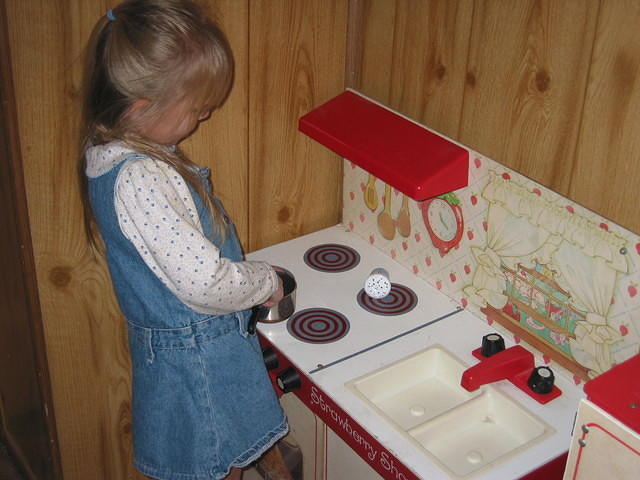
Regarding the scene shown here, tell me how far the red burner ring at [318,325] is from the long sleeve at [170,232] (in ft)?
A: 1.12

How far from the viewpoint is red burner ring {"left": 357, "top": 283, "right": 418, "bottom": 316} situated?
5.74 feet

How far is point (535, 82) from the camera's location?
1442 millimetres

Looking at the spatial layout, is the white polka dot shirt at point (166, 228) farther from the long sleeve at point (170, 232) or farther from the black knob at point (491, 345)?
the black knob at point (491, 345)

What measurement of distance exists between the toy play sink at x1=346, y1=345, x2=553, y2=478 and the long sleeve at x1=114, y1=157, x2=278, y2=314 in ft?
1.22

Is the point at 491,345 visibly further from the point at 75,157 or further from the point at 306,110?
the point at 75,157

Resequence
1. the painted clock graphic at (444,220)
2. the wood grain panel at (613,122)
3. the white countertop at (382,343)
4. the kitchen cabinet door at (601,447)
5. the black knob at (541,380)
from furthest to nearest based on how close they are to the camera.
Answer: the painted clock graphic at (444,220) → the black knob at (541,380) → the white countertop at (382,343) → the wood grain panel at (613,122) → the kitchen cabinet door at (601,447)

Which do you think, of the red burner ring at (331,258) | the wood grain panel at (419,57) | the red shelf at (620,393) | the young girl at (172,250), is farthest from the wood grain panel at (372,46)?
the red shelf at (620,393)

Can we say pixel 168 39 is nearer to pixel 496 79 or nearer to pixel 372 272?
pixel 496 79

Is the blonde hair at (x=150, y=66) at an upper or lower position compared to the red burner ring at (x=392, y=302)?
upper

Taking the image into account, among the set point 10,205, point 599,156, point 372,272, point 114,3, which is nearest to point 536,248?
point 599,156

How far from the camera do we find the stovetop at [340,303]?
165 centimetres

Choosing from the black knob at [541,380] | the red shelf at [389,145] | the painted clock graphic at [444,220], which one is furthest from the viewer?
the painted clock graphic at [444,220]

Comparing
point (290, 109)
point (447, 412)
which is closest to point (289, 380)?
point (447, 412)

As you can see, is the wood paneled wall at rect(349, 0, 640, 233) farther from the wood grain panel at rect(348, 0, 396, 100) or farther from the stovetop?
the stovetop
